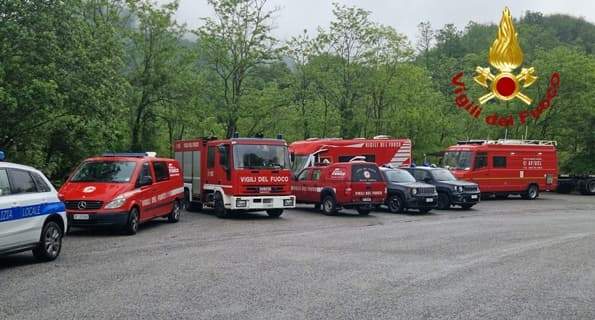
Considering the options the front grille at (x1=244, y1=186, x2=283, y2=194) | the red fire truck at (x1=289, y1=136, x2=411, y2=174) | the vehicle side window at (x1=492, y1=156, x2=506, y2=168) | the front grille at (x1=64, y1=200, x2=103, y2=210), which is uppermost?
the red fire truck at (x1=289, y1=136, x2=411, y2=174)

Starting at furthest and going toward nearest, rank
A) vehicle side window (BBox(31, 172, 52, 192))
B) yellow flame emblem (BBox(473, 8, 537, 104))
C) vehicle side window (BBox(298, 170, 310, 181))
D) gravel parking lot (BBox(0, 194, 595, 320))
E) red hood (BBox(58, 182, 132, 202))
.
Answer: yellow flame emblem (BBox(473, 8, 537, 104)), vehicle side window (BBox(298, 170, 310, 181)), red hood (BBox(58, 182, 132, 202)), vehicle side window (BBox(31, 172, 52, 192)), gravel parking lot (BBox(0, 194, 595, 320))

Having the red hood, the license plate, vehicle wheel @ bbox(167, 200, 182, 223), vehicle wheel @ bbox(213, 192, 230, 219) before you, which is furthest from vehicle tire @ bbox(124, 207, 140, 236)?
vehicle wheel @ bbox(213, 192, 230, 219)

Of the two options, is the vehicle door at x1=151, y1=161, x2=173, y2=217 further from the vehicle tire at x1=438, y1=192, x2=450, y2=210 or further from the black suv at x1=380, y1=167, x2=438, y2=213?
the vehicle tire at x1=438, y1=192, x2=450, y2=210

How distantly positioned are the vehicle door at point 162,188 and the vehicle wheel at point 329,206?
593 cm

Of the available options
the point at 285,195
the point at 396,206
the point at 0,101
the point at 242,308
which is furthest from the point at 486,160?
the point at 242,308

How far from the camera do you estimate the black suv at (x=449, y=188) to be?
24.7 meters

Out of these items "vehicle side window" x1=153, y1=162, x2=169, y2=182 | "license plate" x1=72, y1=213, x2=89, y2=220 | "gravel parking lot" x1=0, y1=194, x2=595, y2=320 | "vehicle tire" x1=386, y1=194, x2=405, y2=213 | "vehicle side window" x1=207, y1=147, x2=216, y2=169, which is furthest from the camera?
"vehicle tire" x1=386, y1=194, x2=405, y2=213

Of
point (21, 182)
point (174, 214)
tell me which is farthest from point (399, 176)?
point (21, 182)

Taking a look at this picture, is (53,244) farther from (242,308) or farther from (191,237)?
(242,308)

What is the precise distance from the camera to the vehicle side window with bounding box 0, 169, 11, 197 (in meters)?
9.70

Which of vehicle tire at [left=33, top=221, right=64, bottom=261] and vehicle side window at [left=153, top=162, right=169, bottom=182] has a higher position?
vehicle side window at [left=153, top=162, right=169, bottom=182]

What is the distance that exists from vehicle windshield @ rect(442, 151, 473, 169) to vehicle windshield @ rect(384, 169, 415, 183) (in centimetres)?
782

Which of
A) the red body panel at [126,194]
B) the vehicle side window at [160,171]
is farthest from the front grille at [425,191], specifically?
the vehicle side window at [160,171]

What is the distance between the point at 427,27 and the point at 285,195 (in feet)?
207
